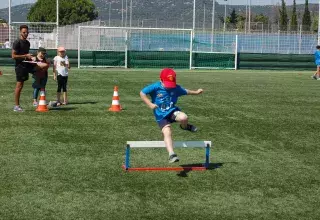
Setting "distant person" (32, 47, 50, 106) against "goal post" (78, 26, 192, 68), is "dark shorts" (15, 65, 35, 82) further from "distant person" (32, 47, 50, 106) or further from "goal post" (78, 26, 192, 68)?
"goal post" (78, 26, 192, 68)

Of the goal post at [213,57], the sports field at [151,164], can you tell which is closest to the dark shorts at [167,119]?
the sports field at [151,164]

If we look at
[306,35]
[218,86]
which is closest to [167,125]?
[218,86]

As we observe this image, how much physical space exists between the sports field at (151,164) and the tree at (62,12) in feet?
288

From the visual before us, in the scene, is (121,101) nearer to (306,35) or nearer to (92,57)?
(92,57)

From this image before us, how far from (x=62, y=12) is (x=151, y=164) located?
96.7 m

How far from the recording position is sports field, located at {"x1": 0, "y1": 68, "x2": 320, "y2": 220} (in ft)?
22.1

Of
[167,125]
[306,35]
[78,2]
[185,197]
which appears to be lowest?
[185,197]

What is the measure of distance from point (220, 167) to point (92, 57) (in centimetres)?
2545

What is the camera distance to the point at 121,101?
1666 centimetres

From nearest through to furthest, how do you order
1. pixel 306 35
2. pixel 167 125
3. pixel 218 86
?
pixel 167 125 < pixel 218 86 < pixel 306 35

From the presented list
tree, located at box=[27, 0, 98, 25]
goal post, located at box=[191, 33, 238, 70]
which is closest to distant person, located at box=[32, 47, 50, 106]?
goal post, located at box=[191, 33, 238, 70]

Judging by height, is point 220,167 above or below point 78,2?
below

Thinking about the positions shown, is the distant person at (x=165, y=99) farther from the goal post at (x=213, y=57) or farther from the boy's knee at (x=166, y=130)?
the goal post at (x=213, y=57)

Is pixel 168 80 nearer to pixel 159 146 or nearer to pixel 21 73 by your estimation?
pixel 159 146
